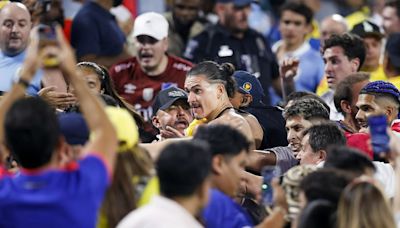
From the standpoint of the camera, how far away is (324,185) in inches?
243

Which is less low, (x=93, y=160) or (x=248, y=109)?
(x=93, y=160)

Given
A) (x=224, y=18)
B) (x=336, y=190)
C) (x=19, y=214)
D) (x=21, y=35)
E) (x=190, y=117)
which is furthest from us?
(x=224, y=18)

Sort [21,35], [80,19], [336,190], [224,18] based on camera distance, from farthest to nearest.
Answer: [224,18], [80,19], [21,35], [336,190]

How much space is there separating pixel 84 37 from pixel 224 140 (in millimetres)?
5818

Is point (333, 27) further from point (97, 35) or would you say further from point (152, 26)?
point (97, 35)

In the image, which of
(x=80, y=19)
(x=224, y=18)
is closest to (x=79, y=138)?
(x=80, y=19)

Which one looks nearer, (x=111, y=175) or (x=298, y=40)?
(x=111, y=175)

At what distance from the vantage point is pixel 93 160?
5.73m

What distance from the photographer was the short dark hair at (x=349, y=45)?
38.3ft

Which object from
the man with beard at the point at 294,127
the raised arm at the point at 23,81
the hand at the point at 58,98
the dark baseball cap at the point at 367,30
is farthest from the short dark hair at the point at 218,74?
the raised arm at the point at 23,81

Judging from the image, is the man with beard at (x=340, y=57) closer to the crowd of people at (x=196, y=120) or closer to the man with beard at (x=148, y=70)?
the crowd of people at (x=196, y=120)

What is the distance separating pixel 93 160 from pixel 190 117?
427 cm

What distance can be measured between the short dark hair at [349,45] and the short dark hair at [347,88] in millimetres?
1229

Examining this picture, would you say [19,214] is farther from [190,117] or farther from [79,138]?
[190,117]
